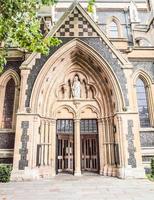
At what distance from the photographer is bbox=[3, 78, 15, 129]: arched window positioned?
12070 millimetres

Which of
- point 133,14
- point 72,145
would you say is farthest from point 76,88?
point 133,14

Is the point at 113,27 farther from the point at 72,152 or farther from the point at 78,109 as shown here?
the point at 72,152

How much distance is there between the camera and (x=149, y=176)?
10.2 metres

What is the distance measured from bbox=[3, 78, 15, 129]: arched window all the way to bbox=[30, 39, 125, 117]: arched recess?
2169 millimetres

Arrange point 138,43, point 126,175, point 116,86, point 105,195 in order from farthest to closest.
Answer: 1. point 138,43
2. point 116,86
3. point 126,175
4. point 105,195

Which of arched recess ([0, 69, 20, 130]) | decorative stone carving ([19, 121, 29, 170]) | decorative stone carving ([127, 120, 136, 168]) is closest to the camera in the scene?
decorative stone carving ([19, 121, 29, 170])

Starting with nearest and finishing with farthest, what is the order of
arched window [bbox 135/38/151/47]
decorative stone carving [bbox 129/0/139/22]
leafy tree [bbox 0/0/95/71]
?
leafy tree [bbox 0/0/95/71] → arched window [bbox 135/38/151/47] → decorative stone carving [bbox 129/0/139/22]

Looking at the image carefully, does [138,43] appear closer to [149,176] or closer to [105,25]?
[105,25]

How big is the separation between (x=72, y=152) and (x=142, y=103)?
5.44 metres

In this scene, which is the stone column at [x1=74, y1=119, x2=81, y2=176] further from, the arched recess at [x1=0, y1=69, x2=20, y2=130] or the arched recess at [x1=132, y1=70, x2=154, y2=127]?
the arched recess at [x1=132, y1=70, x2=154, y2=127]

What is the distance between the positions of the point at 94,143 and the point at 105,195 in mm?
6327

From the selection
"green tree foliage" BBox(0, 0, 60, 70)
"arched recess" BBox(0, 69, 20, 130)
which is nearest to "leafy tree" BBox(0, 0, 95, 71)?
"green tree foliage" BBox(0, 0, 60, 70)

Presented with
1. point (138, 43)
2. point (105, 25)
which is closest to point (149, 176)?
point (138, 43)

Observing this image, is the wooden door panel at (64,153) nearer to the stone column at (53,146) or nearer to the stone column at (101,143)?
the stone column at (53,146)
